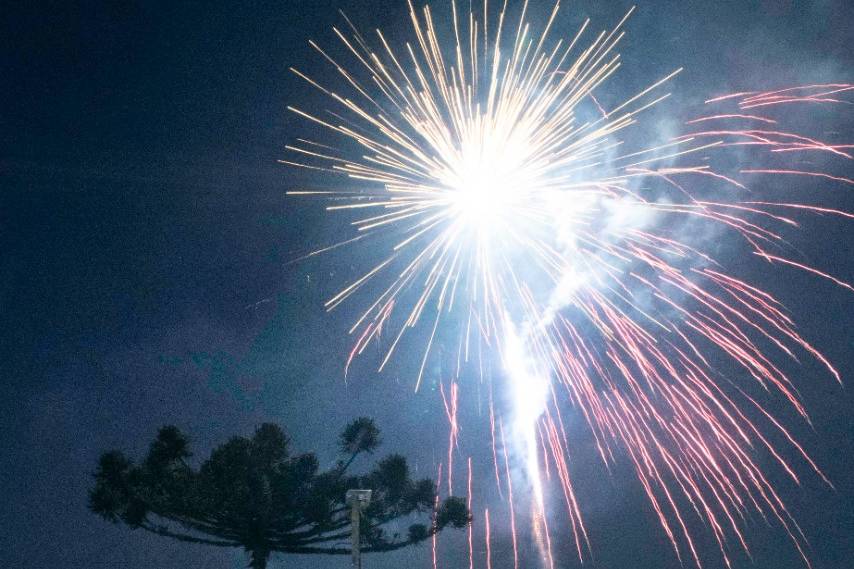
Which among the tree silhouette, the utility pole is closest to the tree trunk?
the tree silhouette

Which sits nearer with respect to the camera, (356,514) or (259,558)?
(356,514)

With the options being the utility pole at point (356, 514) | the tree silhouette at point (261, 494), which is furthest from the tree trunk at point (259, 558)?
the utility pole at point (356, 514)

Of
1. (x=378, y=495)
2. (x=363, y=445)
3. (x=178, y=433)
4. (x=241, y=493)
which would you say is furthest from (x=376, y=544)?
(x=178, y=433)

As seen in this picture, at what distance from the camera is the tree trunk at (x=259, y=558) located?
2039 cm

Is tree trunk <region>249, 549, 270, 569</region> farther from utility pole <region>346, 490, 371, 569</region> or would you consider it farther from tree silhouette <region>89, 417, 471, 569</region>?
utility pole <region>346, 490, 371, 569</region>

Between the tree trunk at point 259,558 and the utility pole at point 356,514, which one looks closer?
the utility pole at point 356,514

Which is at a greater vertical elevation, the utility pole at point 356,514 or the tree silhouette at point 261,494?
the tree silhouette at point 261,494

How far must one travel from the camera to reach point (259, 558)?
2045 centimetres

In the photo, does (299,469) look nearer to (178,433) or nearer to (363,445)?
(363,445)

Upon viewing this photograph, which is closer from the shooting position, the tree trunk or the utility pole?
the utility pole

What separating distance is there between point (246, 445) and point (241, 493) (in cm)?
127

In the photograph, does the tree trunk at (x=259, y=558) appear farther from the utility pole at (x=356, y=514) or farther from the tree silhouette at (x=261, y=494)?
the utility pole at (x=356, y=514)

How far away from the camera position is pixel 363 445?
21.7m

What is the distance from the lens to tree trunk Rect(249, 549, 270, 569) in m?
20.4
